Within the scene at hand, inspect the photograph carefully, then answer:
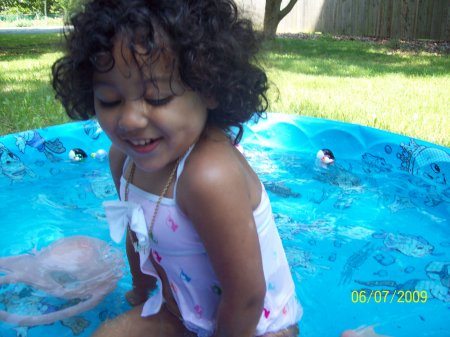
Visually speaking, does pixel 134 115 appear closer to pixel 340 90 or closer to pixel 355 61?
pixel 340 90

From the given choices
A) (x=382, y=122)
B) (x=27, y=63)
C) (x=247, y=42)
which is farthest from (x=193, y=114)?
(x=27, y=63)

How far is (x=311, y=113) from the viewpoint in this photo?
14.8ft

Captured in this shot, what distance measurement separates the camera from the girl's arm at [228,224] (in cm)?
122

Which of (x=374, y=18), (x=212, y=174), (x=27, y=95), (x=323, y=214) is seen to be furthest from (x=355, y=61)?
(x=212, y=174)

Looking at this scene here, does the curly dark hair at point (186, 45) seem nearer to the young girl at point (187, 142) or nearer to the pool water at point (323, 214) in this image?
the young girl at point (187, 142)

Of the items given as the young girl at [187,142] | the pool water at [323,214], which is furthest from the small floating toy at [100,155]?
the young girl at [187,142]

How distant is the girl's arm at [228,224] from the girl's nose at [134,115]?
17 cm

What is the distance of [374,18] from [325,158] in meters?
11.5

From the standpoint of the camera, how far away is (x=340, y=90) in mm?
5484

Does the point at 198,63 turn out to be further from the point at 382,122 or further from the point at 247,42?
the point at 382,122

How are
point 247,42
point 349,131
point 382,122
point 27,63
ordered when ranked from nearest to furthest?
point 247,42, point 349,131, point 382,122, point 27,63

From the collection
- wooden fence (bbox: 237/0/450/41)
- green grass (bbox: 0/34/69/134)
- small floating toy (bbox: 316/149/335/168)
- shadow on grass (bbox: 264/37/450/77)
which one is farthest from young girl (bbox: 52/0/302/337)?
wooden fence (bbox: 237/0/450/41)

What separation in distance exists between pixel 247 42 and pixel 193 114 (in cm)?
28

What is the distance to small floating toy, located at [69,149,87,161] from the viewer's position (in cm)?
363
